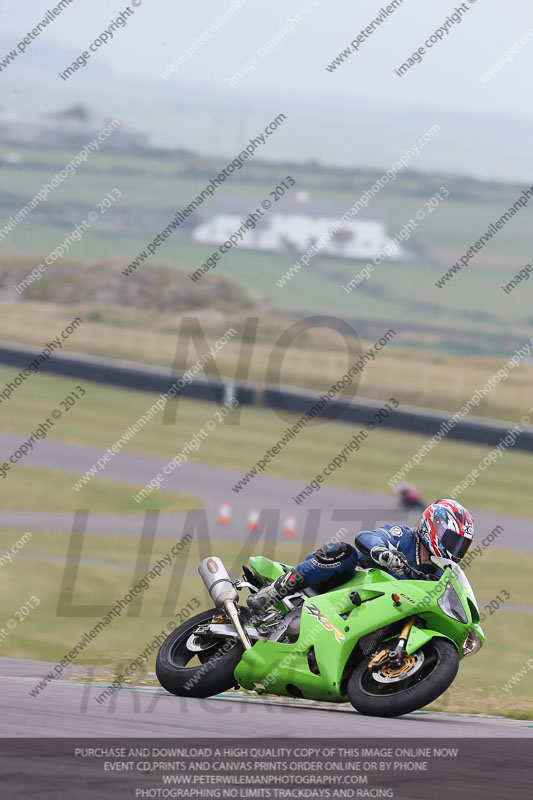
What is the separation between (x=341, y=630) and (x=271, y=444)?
872 inches

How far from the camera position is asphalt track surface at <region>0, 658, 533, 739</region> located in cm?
533

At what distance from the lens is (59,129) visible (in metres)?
102

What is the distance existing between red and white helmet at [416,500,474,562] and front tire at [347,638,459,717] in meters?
0.56

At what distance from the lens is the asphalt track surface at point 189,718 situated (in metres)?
5.33

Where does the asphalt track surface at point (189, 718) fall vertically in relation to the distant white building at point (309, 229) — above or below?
below

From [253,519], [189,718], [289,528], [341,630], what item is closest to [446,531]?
[341,630]

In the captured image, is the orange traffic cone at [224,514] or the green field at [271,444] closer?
the orange traffic cone at [224,514]

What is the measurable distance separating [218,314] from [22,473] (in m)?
32.1

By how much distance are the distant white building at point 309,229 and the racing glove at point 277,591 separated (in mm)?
82656

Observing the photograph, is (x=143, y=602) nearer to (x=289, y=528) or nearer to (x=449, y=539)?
(x=289, y=528)

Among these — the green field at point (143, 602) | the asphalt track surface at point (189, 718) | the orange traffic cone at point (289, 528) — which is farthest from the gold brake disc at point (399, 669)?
the orange traffic cone at point (289, 528)

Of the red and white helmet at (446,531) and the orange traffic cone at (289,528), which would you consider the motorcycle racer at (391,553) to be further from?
the orange traffic cone at (289,528)

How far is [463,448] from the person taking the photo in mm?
29938

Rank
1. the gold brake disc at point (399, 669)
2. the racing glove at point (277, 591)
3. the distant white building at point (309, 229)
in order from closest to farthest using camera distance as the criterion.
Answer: the gold brake disc at point (399, 669)
the racing glove at point (277, 591)
the distant white building at point (309, 229)
